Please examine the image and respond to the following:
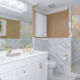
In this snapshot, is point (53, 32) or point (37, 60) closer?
point (37, 60)

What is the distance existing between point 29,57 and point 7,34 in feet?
2.38

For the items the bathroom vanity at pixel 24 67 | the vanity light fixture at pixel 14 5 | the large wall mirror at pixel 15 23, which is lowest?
the bathroom vanity at pixel 24 67

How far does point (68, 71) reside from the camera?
2.78 meters

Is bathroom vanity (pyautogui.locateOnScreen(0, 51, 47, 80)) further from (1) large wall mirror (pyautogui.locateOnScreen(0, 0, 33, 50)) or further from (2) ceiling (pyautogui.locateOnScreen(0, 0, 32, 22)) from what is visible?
(2) ceiling (pyautogui.locateOnScreen(0, 0, 32, 22))

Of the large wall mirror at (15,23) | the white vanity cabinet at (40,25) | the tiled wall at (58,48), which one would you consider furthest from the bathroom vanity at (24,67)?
the white vanity cabinet at (40,25)

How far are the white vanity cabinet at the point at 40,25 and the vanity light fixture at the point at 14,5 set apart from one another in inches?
24.6

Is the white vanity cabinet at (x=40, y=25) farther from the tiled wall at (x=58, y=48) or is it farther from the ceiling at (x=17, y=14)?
the ceiling at (x=17, y=14)

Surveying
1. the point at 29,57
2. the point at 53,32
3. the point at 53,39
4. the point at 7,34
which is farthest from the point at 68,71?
the point at 7,34

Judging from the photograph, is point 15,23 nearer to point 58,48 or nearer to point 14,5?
point 14,5

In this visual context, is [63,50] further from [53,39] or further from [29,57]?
[29,57]

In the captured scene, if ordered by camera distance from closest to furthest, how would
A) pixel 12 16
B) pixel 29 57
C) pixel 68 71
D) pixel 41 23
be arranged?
pixel 29 57
pixel 12 16
pixel 68 71
pixel 41 23

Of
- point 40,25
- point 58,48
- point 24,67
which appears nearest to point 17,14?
point 40,25

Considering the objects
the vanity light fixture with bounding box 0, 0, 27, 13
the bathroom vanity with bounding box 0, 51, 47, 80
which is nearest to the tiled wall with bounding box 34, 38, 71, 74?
the bathroom vanity with bounding box 0, 51, 47, 80

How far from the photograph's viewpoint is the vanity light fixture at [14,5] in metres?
1.71
